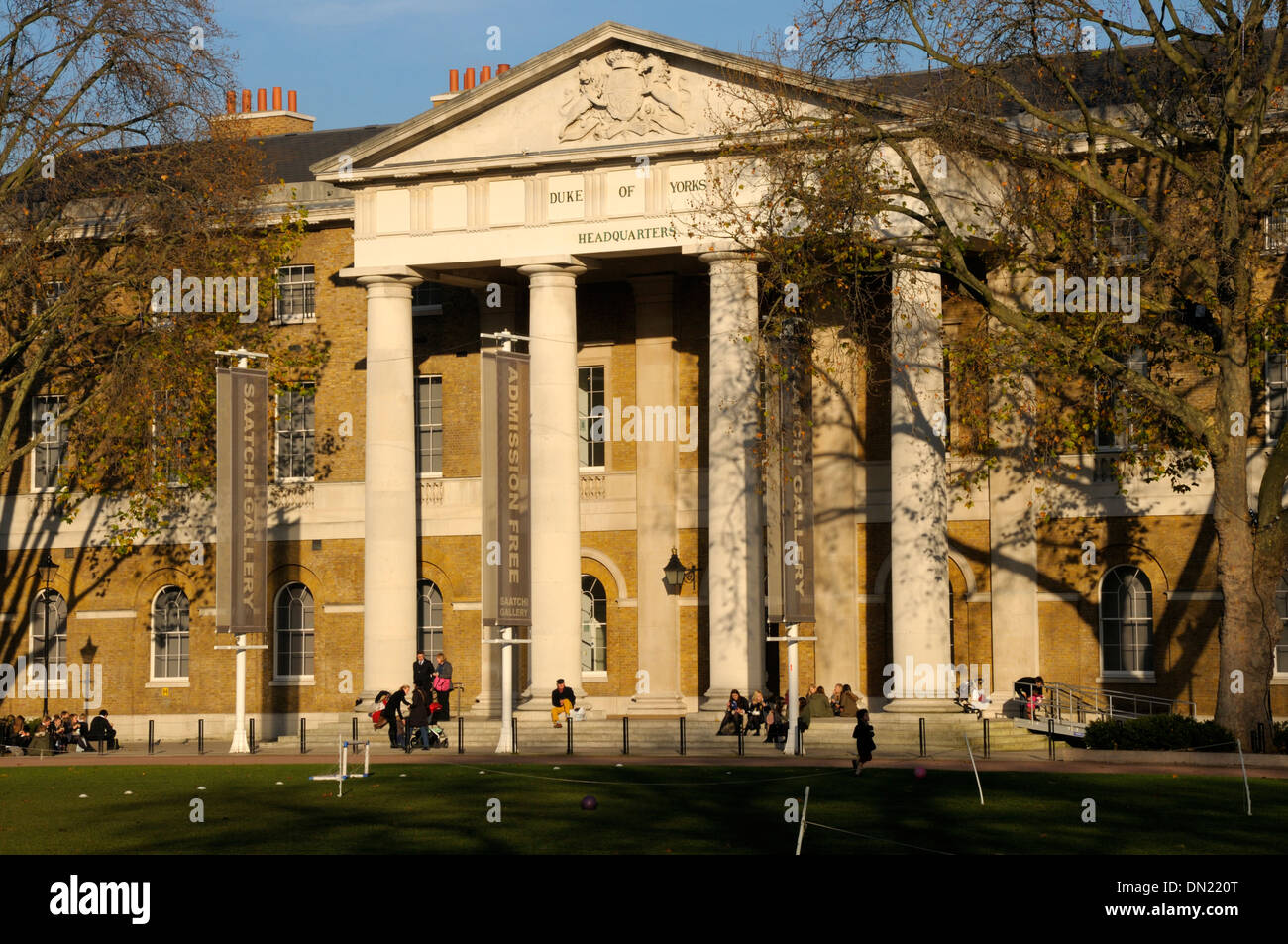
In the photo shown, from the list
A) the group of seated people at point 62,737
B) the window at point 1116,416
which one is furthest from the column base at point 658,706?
the group of seated people at point 62,737

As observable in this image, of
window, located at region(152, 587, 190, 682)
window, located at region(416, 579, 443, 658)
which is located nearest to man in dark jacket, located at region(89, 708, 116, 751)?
window, located at region(152, 587, 190, 682)

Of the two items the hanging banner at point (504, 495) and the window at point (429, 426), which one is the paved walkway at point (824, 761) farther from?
the window at point (429, 426)

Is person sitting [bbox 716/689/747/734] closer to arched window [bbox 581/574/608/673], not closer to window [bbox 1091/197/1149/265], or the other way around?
arched window [bbox 581/574/608/673]

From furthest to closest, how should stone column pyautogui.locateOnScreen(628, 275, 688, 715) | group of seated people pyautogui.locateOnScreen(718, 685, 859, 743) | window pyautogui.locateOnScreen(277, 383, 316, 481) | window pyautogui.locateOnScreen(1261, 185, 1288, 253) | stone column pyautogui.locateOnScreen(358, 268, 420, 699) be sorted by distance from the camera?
1. window pyautogui.locateOnScreen(277, 383, 316, 481)
2. stone column pyautogui.locateOnScreen(628, 275, 688, 715)
3. stone column pyautogui.locateOnScreen(358, 268, 420, 699)
4. group of seated people pyautogui.locateOnScreen(718, 685, 859, 743)
5. window pyautogui.locateOnScreen(1261, 185, 1288, 253)

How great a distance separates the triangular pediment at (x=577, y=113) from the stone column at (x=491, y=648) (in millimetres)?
4073

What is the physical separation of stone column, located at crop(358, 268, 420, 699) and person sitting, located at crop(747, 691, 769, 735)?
8.88 meters

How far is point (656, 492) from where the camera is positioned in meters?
46.3

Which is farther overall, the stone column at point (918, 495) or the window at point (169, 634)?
the window at point (169, 634)

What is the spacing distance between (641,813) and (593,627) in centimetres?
2296

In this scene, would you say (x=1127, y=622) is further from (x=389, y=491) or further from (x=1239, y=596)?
(x=389, y=491)

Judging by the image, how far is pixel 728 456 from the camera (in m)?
41.6

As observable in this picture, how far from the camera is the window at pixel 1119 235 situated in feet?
121

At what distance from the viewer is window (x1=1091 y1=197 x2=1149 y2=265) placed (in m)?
36.8

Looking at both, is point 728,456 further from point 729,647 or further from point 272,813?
point 272,813
